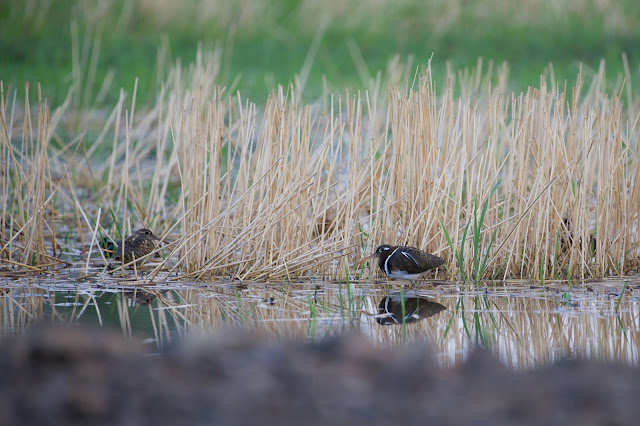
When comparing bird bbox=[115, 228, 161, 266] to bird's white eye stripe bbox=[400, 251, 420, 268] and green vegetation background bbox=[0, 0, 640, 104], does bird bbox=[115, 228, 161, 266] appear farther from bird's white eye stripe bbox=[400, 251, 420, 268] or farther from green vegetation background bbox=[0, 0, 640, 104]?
green vegetation background bbox=[0, 0, 640, 104]

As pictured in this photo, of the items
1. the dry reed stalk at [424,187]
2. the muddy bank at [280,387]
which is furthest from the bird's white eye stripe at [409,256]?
the muddy bank at [280,387]

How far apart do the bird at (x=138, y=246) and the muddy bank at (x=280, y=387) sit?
129 inches

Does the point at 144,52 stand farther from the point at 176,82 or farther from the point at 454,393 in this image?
the point at 454,393

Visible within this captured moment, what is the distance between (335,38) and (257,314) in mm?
12839

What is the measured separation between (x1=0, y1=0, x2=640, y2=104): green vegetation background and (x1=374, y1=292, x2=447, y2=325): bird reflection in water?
32.4 ft

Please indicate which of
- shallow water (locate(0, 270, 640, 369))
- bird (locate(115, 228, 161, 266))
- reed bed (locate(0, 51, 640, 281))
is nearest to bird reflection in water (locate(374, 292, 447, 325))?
shallow water (locate(0, 270, 640, 369))

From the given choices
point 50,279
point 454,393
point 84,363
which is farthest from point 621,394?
point 50,279

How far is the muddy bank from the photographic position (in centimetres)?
291

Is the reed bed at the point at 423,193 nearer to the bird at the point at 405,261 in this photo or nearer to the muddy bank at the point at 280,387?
the bird at the point at 405,261

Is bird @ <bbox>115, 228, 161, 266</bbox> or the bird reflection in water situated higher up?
bird @ <bbox>115, 228, 161, 266</bbox>

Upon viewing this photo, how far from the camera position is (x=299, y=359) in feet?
10.6

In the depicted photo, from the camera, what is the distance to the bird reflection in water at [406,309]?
5.05 metres

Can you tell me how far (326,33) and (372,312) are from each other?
12916mm

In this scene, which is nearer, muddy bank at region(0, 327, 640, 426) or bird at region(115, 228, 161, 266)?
muddy bank at region(0, 327, 640, 426)
